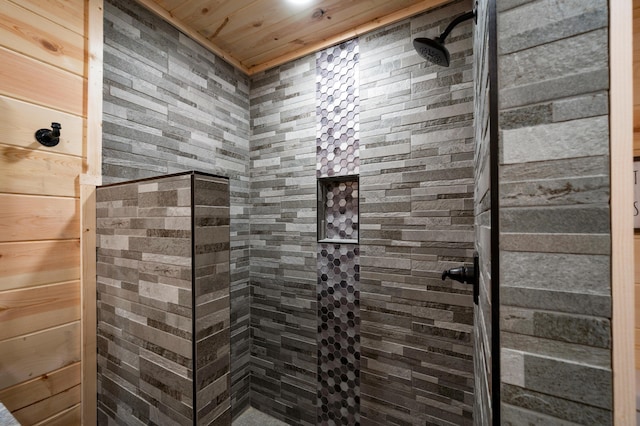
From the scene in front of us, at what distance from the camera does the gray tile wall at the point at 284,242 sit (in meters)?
1.84

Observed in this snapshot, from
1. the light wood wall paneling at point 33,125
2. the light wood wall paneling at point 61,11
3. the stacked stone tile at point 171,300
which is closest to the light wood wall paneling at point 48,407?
the stacked stone tile at point 171,300

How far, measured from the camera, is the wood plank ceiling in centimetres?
149

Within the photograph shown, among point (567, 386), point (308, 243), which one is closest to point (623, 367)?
point (567, 386)

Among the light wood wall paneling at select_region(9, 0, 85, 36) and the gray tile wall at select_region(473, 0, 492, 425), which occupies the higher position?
the light wood wall paneling at select_region(9, 0, 85, 36)

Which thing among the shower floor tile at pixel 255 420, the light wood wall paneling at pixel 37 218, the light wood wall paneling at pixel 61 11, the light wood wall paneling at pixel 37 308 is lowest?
the shower floor tile at pixel 255 420

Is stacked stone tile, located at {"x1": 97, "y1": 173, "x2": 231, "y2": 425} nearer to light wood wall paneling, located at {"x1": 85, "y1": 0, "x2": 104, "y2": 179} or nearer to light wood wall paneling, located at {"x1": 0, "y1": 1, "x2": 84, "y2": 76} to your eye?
light wood wall paneling, located at {"x1": 85, "y1": 0, "x2": 104, "y2": 179}

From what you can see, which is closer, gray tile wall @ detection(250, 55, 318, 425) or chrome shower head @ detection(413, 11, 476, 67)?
chrome shower head @ detection(413, 11, 476, 67)

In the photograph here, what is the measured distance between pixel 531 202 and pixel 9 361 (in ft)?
5.62

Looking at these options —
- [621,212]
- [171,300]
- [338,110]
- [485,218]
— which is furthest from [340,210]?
[621,212]

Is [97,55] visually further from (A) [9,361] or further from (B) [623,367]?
(B) [623,367]

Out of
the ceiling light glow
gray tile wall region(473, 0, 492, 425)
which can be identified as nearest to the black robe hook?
the ceiling light glow

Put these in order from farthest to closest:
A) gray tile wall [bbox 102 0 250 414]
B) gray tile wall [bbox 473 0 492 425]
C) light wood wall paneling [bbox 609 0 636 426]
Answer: gray tile wall [bbox 102 0 250 414] → gray tile wall [bbox 473 0 492 425] → light wood wall paneling [bbox 609 0 636 426]

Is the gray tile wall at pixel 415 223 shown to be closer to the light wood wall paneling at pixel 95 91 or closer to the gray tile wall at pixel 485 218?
the gray tile wall at pixel 485 218

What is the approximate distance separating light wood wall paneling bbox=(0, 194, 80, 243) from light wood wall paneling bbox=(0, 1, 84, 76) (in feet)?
1.90
